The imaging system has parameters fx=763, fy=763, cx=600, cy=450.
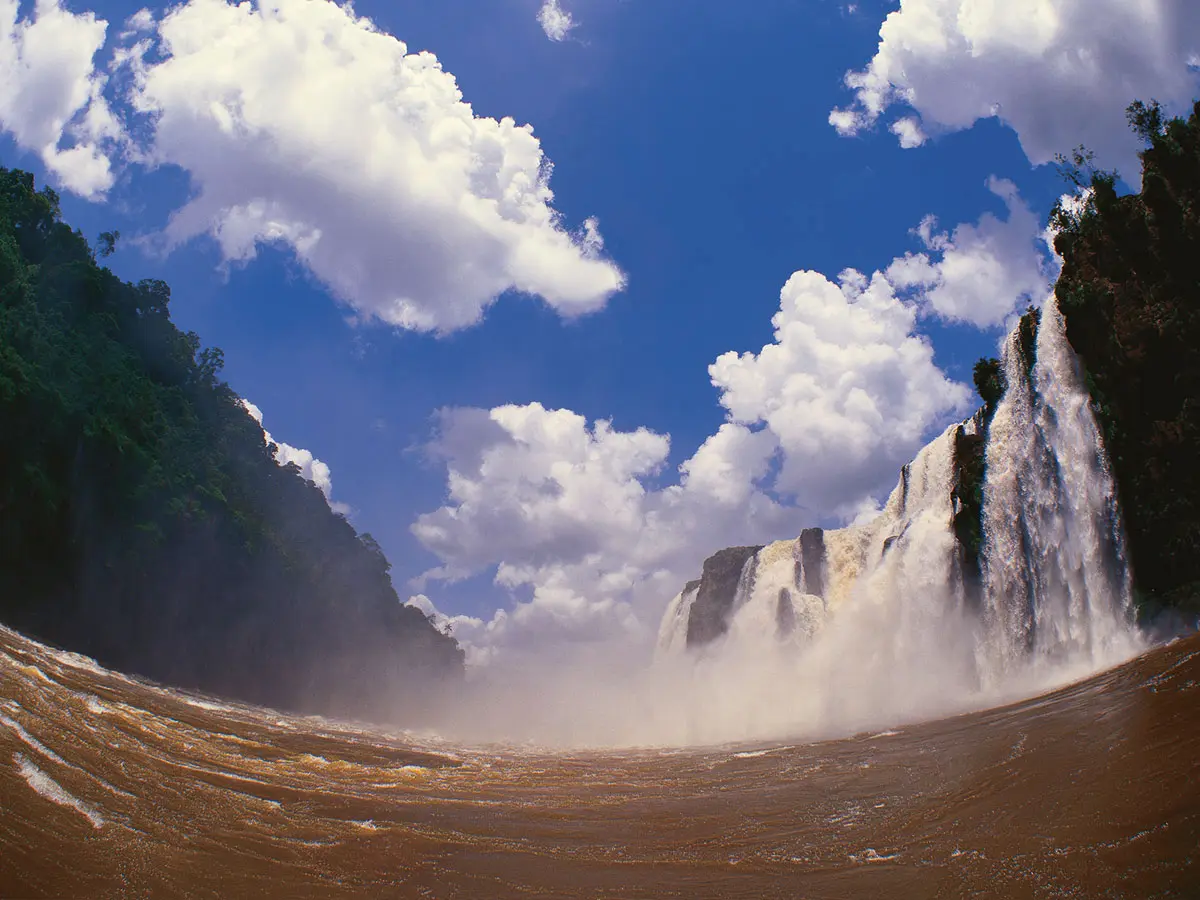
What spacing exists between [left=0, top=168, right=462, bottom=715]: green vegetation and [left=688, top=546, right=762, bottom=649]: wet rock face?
97.0 ft

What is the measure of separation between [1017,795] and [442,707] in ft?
285

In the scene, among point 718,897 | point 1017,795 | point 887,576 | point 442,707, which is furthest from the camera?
point 442,707

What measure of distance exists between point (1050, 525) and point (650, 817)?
58.9 feet

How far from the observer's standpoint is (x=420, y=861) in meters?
7.25

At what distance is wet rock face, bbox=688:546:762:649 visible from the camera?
54.7 metres

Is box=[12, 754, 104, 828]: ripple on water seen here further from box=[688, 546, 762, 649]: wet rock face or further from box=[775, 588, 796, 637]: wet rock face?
box=[688, 546, 762, 649]: wet rock face

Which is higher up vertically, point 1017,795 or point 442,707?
point 1017,795

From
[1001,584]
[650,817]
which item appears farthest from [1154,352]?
[650,817]

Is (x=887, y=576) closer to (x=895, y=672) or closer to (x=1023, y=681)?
(x=895, y=672)

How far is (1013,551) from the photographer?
23.3 m

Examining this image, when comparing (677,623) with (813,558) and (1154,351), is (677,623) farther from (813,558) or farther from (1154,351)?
(1154,351)

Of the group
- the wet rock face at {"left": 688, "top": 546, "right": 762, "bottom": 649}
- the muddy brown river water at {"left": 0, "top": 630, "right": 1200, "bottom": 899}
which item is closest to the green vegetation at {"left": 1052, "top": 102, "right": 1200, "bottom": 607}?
the muddy brown river water at {"left": 0, "top": 630, "right": 1200, "bottom": 899}

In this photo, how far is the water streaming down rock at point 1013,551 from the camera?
2092 centimetres

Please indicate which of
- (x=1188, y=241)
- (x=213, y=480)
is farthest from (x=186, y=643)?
(x=1188, y=241)
